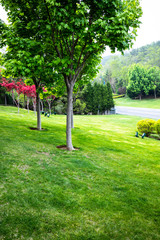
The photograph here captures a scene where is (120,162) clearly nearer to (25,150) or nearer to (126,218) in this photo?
(126,218)

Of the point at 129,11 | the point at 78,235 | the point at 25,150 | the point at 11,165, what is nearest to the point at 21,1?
the point at 129,11

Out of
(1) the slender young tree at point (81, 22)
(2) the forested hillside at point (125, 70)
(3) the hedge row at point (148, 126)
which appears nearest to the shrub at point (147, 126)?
(3) the hedge row at point (148, 126)

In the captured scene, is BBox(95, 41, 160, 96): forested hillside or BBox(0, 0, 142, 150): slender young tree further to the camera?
BBox(95, 41, 160, 96): forested hillside

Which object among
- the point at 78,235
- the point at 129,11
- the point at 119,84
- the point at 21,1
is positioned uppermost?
the point at 119,84

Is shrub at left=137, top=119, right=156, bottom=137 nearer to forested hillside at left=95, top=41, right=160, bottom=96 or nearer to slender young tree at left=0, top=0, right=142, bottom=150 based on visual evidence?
slender young tree at left=0, top=0, right=142, bottom=150

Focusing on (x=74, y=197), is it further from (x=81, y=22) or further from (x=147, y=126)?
(x=147, y=126)

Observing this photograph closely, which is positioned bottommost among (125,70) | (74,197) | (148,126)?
(74,197)

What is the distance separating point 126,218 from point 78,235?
4.52 feet

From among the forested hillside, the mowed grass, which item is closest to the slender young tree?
the mowed grass

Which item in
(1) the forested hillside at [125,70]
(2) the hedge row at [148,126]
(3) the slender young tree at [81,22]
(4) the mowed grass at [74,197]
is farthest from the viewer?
(1) the forested hillside at [125,70]

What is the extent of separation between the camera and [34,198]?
12.9ft

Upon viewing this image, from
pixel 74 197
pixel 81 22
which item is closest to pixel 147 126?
pixel 81 22

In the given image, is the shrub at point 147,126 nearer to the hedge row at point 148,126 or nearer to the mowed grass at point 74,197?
the hedge row at point 148,126

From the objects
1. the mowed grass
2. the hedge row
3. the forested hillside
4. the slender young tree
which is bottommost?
the mowed grass
